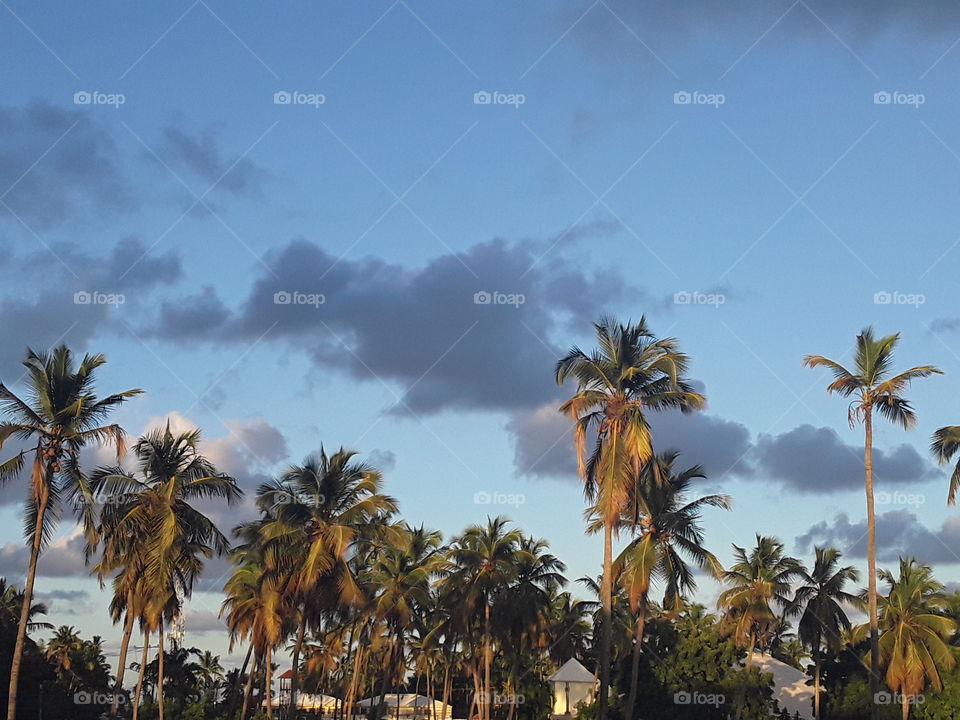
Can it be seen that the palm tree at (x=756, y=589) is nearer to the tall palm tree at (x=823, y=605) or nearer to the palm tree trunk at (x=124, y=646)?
the tall palm tree at (x=823, y=605)

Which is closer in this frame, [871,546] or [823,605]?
[871,546]

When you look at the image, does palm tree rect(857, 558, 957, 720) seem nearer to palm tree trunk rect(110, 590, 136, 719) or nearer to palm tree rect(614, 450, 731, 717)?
palm tree rect(614, 450, 731, 717)

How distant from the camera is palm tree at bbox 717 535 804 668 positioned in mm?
58938

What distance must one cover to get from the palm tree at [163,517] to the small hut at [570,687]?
83.7 ft

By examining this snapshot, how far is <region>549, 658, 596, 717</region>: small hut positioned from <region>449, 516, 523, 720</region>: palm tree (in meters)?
5.39

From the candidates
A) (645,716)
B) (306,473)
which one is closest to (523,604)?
(645,716)

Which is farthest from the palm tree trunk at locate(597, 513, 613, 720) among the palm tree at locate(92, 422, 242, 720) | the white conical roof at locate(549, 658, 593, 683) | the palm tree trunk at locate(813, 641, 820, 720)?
the palm tree trunk at locate(813, 641, 820, 720)

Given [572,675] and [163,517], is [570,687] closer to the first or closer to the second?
[572,675]

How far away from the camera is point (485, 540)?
2244 inches

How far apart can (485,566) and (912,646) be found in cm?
2079

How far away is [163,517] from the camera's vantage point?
39906 millimetres

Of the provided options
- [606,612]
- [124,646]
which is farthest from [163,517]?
[606,612]

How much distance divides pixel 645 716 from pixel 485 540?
465 inches

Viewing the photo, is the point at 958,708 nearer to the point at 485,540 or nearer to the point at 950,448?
the point at 950,448
